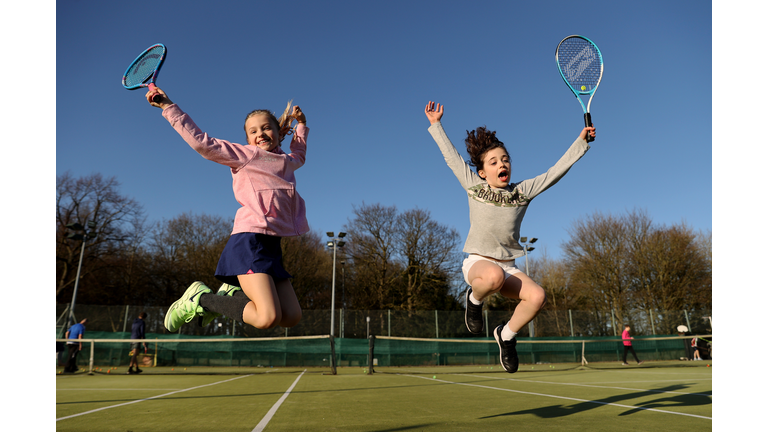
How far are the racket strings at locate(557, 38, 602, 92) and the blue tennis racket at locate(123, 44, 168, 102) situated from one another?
3.44 m

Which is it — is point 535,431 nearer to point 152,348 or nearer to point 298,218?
point 298,218

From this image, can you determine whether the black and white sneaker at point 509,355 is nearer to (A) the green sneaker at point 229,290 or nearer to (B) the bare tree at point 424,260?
(A) the green sneaker at point 229,290

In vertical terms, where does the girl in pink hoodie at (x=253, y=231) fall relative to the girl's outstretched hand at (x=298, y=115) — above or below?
below

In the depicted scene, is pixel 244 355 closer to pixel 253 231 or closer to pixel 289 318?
pixel 289 318

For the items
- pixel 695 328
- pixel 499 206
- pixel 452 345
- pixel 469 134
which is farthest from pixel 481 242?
pixel 695 328

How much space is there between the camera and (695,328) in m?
22.2

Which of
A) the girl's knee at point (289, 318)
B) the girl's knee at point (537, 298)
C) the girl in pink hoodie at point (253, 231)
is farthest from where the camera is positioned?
the girl's knee at point (537, 298)

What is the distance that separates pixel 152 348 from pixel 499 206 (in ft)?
57.9

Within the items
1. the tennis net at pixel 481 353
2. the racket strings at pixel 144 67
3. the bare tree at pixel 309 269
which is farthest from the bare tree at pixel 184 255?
the racket strings at pixel 144 67

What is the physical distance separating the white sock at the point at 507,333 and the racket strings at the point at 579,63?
7.38 feet

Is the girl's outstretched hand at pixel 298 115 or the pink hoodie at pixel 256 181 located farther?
the girl's outstretched hand at pixel 298 115

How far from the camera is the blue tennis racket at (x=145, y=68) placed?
125 inches

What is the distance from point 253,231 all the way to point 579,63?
3435 millimetres

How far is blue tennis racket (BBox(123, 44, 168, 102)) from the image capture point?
10.4 ft
